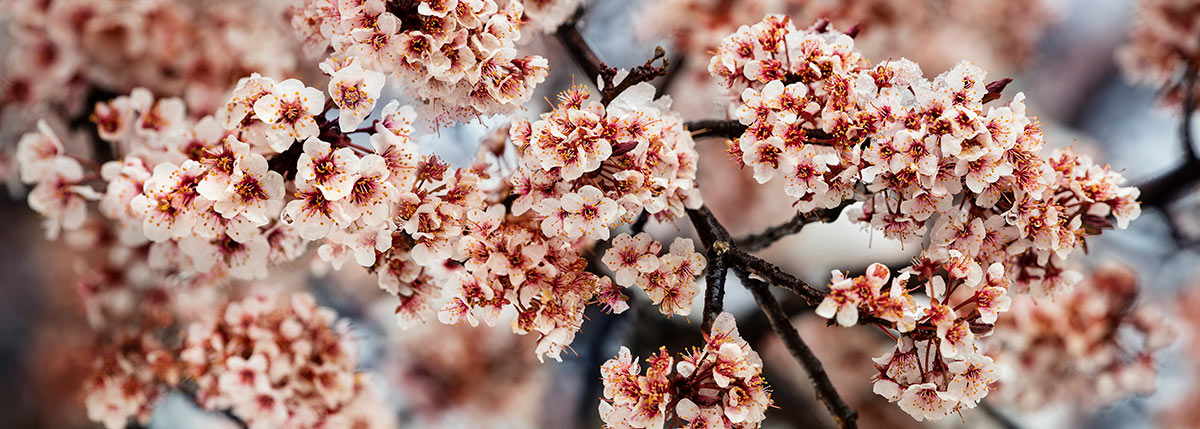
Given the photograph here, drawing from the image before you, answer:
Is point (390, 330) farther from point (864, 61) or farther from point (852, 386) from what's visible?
point (864, 61)

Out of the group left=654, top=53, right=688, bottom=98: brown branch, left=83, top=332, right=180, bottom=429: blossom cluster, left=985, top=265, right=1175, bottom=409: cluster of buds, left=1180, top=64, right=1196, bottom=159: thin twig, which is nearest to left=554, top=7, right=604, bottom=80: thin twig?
left=654, top=53, right=688, bottom=98: brown branch

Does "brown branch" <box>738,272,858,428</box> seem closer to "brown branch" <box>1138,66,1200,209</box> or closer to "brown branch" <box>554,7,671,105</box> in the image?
"brown branch" <box>554,7,671,105</box>

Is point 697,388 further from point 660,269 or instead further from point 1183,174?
point 1183,174

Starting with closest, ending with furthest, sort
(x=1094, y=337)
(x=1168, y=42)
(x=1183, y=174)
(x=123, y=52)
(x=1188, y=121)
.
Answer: (x=1188, y=121), (x=1183, y=174), (x=123, y=52), (x=1168, y=42), (x=1094, y=337)

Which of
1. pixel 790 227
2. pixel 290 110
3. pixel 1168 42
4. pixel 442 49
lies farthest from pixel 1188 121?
pixel 290 110

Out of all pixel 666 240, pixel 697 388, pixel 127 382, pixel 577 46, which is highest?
pixel 666 240

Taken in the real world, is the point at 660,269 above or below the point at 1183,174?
below

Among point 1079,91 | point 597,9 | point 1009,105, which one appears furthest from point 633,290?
point 1079,91
